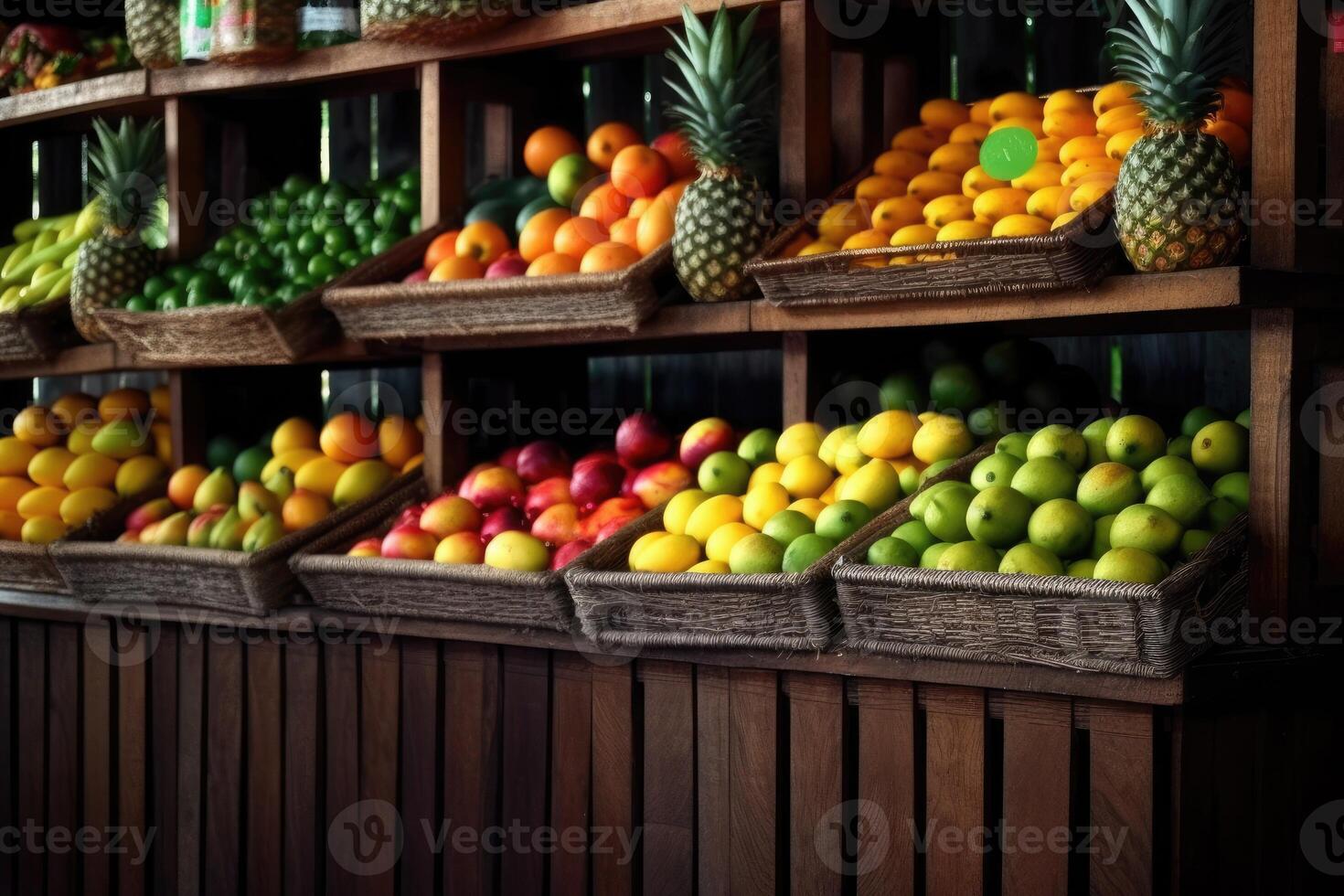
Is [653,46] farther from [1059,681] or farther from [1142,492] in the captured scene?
[1059,681]

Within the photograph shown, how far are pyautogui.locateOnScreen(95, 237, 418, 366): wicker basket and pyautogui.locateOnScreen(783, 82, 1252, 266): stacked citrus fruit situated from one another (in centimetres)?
105

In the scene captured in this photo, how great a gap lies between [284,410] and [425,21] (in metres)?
1.34

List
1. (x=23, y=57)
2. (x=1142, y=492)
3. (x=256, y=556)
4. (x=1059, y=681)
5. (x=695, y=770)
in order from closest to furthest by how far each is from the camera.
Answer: (x=1059, y=681)
(x=1142, y=492)
(x=695, y=770)
(x=256, y=556)
(x=23, y=57)

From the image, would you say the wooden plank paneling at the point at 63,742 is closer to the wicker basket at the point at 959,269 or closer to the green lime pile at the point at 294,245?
the green lime pile at the point at 294,245

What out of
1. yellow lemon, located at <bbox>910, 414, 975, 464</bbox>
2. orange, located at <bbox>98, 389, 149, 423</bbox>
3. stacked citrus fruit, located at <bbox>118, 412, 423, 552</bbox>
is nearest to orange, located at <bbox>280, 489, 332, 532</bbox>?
stacked citrus fruit, located at <bbox>118, 412, 423, 552</bbox>

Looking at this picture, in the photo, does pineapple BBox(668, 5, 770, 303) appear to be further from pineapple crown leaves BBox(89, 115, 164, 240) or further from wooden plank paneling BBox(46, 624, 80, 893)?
wooden plank paneling BBox(46, 624, 80, 893)

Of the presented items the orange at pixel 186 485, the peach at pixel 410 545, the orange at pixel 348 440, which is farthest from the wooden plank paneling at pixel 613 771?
the orange at pixel 186 485

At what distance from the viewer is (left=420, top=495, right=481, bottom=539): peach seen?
3.18 metres

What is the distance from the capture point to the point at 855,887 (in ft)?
8.17

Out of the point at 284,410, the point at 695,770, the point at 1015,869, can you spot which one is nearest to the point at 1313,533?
the point at 1015,869

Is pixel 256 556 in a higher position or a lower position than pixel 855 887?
higher

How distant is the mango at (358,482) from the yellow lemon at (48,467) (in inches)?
38.1

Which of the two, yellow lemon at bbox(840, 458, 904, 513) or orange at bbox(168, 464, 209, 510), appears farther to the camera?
orange at bbox(168, 464, 209, 510)

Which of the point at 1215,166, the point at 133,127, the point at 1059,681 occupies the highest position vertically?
the point at 133,127
